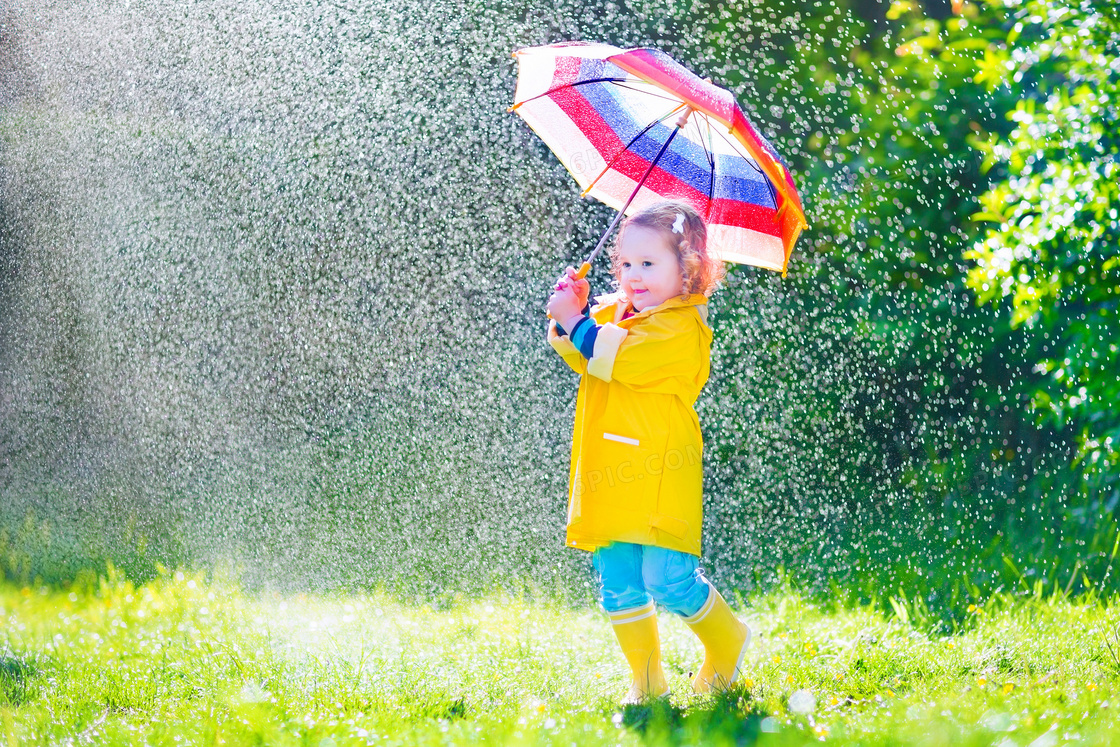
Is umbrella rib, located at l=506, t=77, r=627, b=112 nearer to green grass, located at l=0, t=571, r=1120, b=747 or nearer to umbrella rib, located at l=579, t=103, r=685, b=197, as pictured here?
umbrella rib, located at l=579, t=103, r=685, b=197

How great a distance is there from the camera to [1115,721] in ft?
8.48

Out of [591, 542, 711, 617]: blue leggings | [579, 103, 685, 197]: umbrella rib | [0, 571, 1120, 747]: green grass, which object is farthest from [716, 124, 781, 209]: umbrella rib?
[0, 571, 1120, 747]: green grass

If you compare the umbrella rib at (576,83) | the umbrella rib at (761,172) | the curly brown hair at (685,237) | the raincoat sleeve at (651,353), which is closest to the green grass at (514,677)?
the raincoat sleeve at (651,353)

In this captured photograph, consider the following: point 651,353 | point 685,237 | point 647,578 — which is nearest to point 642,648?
point 647,578

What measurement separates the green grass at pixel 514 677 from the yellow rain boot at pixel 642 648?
0.08 m

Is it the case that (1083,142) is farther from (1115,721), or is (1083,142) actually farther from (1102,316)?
(1115,721)

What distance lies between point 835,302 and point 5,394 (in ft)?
18.2

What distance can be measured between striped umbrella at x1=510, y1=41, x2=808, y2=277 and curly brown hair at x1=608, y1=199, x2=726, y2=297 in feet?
0.43

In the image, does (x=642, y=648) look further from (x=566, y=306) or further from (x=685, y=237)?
(x=685, y=237)

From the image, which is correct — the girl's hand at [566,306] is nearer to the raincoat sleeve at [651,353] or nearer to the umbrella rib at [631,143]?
the raincoat sleeve at [651,353]

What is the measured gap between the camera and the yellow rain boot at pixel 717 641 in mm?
2795

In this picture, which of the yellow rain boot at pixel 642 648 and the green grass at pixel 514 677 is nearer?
the green grass at pixel 514 677

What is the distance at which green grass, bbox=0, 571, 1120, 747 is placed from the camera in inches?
102

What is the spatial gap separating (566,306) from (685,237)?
38 centimetres
